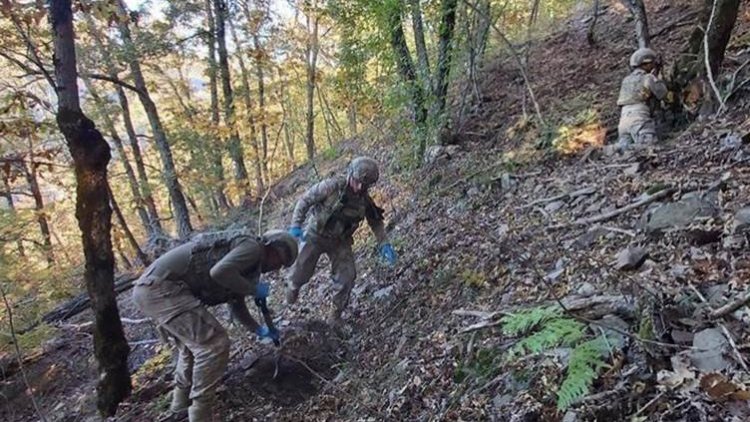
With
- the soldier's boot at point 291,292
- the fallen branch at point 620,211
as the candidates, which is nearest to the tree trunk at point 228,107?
the soldier's boot at point 291,292

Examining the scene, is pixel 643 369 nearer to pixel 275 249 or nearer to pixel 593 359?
pixel 593 359

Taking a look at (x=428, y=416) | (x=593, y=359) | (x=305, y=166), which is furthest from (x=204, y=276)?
(x=305, y=166)

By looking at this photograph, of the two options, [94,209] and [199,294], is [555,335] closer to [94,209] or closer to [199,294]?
[199,294]

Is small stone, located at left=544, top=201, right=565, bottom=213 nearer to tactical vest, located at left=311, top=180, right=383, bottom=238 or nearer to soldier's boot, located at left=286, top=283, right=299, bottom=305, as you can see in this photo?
tactical vest, located at left=311, top=180, right=383, bottom=238

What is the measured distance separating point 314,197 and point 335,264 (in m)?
0.92

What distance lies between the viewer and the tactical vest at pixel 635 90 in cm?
656

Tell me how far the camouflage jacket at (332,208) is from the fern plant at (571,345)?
10.6 feet

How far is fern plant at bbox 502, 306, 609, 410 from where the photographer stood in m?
2.59

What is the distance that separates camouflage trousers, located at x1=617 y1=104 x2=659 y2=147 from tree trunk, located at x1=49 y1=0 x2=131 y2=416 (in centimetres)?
620

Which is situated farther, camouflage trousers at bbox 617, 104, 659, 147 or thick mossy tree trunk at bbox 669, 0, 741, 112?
camouflage trousers at bbox 617, 104, 659, 147

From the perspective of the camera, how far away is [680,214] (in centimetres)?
420

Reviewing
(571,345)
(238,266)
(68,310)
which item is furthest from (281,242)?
(68,310)

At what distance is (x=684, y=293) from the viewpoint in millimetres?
3121

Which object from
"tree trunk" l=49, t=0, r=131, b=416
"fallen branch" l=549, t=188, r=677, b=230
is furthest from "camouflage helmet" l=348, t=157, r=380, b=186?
"tree trunk" l=49, t=0, r=131, b=416
